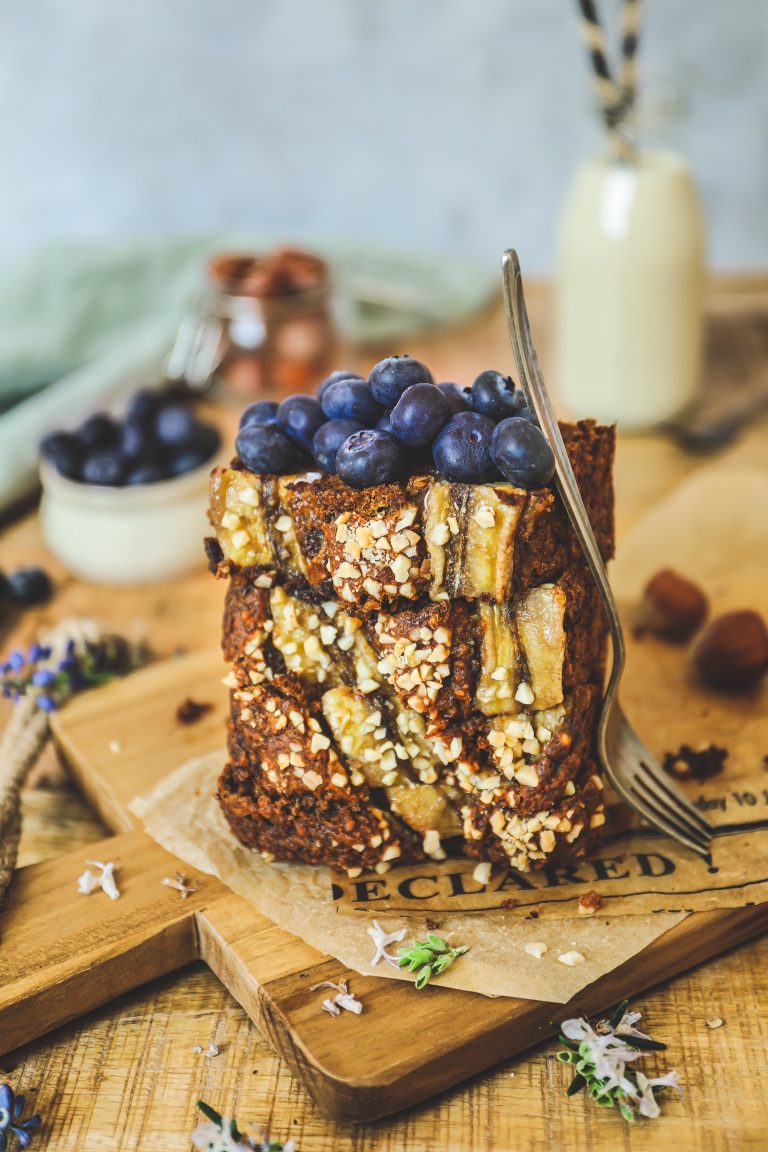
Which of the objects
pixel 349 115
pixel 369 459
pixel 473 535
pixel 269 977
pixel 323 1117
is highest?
pixel 349 115

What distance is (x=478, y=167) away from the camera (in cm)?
438

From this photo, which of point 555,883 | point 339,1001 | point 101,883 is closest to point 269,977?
point 339,1001

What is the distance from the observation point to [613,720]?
182cm

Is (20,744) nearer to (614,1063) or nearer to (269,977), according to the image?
(269,977)

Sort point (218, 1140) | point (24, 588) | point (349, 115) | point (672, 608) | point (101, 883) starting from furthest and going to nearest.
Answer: point (349, 115) < point (24, 588) < point (672, 608) < point (101, 883) < point (218, 1140)

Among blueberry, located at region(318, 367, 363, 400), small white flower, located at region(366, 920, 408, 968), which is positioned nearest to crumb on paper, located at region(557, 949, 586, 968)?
small white flower, located at region(366, 920, 408, 968)

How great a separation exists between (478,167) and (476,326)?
3.10ft

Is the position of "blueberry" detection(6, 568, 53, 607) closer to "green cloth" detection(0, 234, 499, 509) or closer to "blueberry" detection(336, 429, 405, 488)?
"green cloth" detection(0, 234, 499, 509)

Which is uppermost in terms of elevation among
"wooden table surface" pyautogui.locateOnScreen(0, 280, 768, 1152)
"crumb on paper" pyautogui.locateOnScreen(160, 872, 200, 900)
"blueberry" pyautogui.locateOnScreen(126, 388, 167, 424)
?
"blueberry" pyautogui.locateOnScreen(126, 388, 167, 424)

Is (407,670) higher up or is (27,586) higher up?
(407,670)

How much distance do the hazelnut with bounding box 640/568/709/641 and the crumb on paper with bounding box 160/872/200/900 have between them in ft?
3.42

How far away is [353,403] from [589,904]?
76 centimetres

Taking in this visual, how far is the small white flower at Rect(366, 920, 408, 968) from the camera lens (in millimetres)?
1577

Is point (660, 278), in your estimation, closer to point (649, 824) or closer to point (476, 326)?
point (476, 326)
